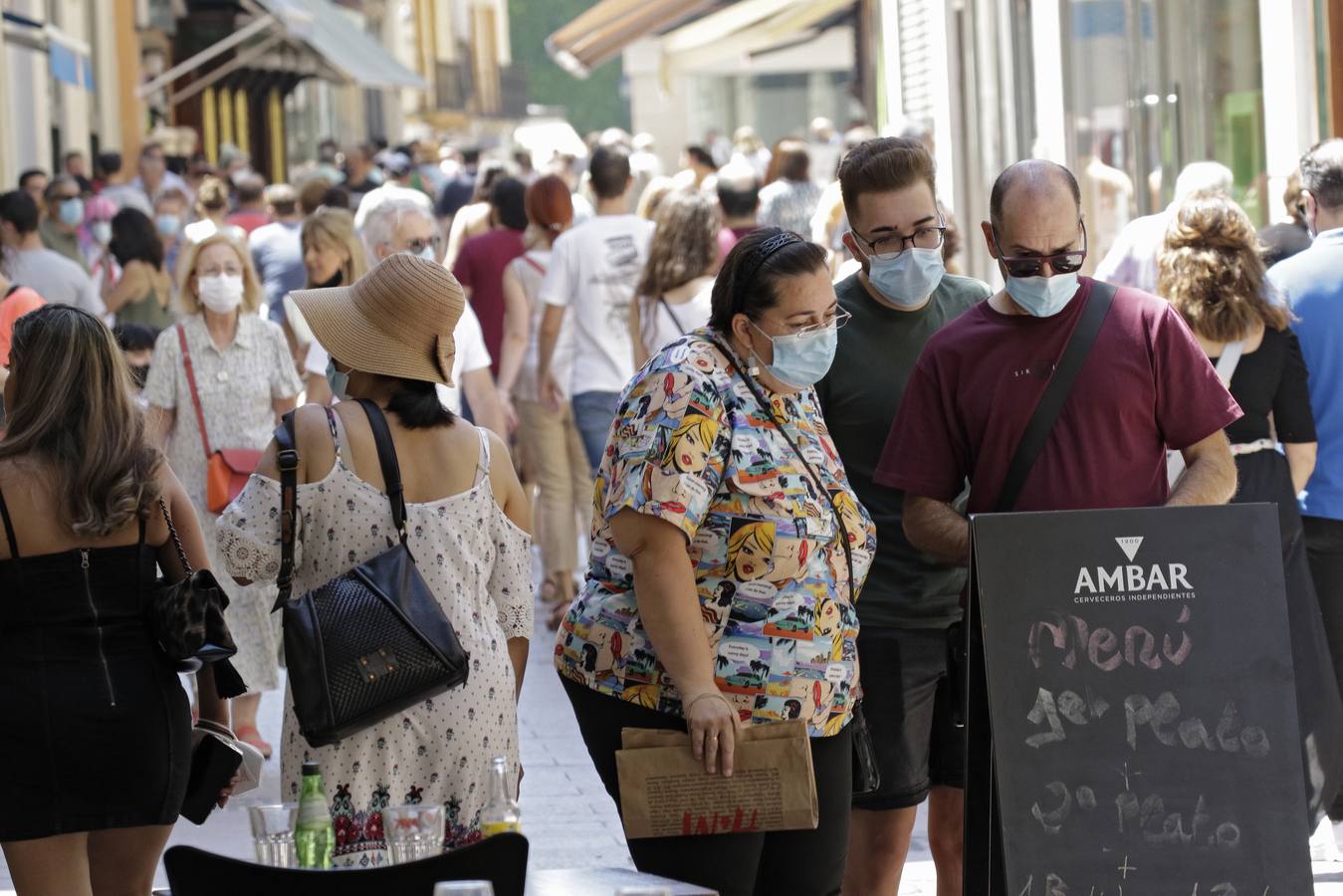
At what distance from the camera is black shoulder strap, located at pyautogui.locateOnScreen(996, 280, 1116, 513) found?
439 centimetres

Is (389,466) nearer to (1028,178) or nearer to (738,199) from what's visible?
(1028,178)

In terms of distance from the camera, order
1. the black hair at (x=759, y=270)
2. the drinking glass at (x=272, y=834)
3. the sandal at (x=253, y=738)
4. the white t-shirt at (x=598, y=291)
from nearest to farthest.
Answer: the drinking glass at (x=272, y=834), the black hair at (x=759, y=270), the sandal at (x=253, y=738), the white t-shirt at (x=598, y=291)

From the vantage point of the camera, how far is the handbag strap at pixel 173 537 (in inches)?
177

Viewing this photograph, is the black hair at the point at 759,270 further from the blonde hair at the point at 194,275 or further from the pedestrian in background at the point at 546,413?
the pedestrian in background at the point at 546,413

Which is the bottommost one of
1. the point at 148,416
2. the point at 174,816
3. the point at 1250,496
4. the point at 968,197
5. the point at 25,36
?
the point at 174,816

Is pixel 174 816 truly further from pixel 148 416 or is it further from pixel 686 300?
pixel 686 300

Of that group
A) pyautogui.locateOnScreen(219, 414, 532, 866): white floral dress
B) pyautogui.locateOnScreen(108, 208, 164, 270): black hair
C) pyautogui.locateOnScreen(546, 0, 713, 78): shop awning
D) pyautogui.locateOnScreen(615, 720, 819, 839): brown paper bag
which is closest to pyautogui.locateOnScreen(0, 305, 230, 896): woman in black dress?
pyautogui.locateOnScreen(219, 414, 532, 866): white floral dress

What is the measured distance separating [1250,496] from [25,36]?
17.9 meters

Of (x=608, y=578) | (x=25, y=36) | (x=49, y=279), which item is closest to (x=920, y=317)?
(x=608, y=578)

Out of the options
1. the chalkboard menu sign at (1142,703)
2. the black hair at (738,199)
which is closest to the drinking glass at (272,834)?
the chalkboard menu sign at (1142,703)

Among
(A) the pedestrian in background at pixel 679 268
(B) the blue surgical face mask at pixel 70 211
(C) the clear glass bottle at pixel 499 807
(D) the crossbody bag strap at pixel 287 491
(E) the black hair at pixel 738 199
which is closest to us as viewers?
(C) the clear glass bottle at pixel 499 807

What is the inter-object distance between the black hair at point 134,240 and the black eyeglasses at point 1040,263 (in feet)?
27.5

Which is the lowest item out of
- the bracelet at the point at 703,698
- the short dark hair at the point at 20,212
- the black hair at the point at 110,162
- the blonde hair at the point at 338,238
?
the bracelet at the point at 703,698

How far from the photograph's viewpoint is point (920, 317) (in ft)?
16.2
